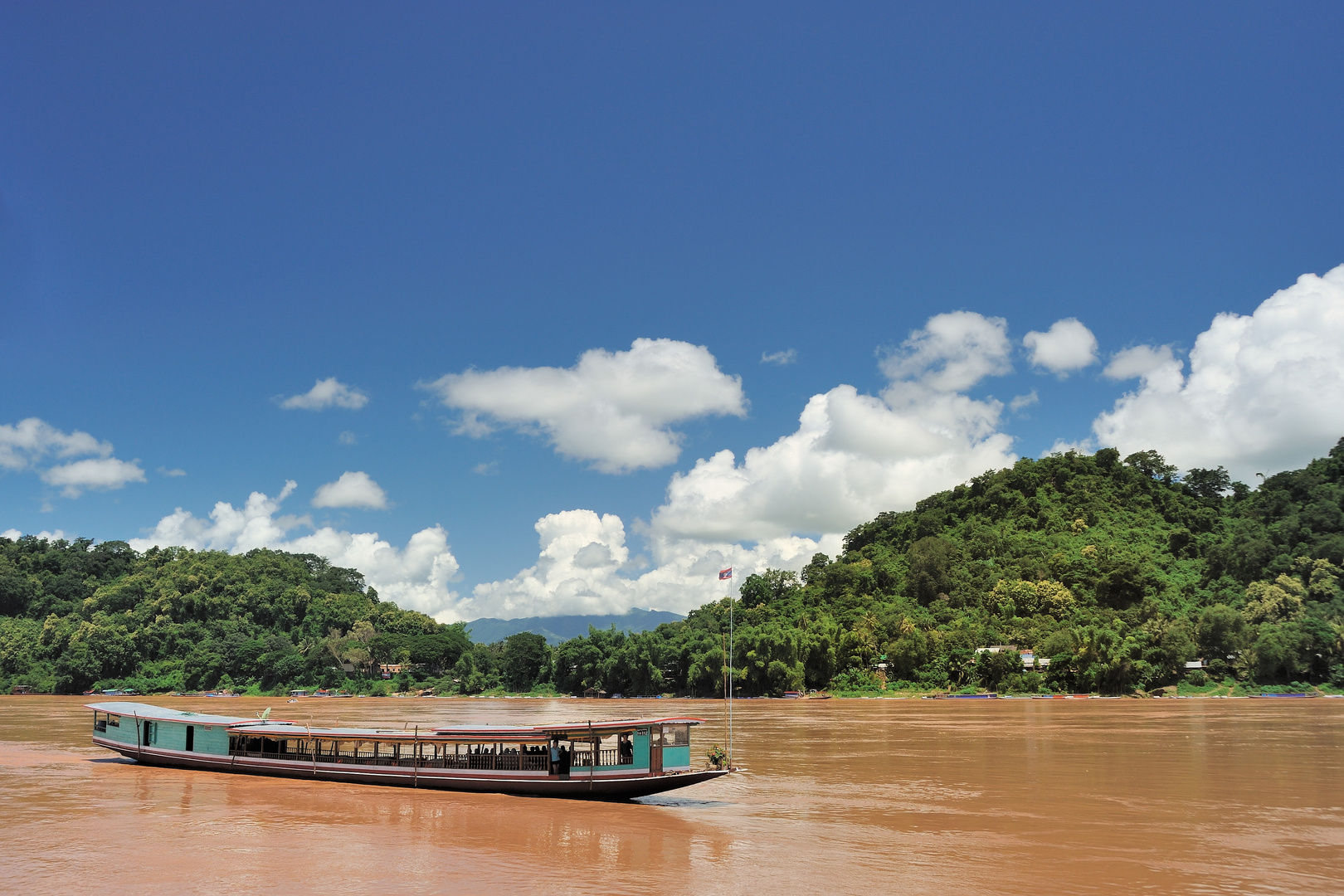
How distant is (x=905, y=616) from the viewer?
91.5 meters

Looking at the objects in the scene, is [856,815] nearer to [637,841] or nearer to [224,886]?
[637,841]

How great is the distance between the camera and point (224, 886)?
1575 cm

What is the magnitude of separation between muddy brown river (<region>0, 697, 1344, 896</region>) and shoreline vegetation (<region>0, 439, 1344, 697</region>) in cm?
4259

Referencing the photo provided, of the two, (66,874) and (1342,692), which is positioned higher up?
(66,874)

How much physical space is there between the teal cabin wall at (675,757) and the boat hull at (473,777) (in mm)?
393

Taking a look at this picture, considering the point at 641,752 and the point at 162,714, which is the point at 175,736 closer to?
the point at 162,714

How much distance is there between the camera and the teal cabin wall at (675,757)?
76.5 ft

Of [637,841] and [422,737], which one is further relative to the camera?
[422,737]

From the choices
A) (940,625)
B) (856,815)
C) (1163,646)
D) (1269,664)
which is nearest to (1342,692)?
(1269,664)

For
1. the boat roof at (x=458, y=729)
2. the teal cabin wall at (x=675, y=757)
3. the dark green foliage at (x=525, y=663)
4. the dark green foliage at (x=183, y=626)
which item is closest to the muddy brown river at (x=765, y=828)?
the teal cabin wall at (x=675, y=757)

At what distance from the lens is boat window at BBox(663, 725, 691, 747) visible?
2350cm

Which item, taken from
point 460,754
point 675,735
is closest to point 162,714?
point 460,754

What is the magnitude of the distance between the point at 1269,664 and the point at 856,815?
220 ft

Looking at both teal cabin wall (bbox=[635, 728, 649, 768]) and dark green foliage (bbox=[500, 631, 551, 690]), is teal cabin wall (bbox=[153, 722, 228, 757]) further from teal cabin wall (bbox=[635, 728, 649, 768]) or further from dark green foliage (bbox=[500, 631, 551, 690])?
dark green foliage (bbox=[500, 631, 551, 690])
